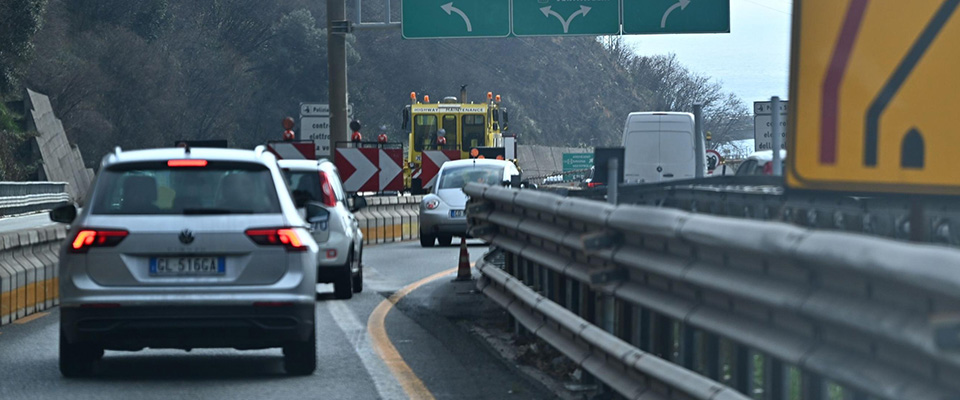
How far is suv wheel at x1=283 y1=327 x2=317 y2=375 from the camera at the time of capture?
945 centimetres

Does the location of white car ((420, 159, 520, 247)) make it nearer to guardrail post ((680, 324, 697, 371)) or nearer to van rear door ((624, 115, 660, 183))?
van rear door ((624, 115, 660, 183))

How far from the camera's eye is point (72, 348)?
9273 millimetres

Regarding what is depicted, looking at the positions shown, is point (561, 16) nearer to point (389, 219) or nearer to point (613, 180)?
point (389, 219)

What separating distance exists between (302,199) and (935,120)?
11388mm

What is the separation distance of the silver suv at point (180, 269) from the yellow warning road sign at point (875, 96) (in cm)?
470

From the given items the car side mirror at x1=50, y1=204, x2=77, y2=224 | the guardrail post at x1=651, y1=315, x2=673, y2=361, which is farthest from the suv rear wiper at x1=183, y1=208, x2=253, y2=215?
the guardrail post at x1=651, y1=315, x2=673, y2=361

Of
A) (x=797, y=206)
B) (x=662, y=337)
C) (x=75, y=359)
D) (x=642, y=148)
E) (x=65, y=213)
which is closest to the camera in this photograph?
(x=662, y=337)

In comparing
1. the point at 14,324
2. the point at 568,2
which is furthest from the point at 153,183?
the point at 568,2

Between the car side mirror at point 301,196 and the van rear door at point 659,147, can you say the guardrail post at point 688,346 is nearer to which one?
the car side mirror at point 301,196

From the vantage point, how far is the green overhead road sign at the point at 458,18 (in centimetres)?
3147

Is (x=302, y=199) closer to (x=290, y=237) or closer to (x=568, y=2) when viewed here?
(x=290, y=237)

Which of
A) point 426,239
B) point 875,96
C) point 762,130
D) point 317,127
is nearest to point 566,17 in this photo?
point 317,127

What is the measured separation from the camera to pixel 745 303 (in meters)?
5.31

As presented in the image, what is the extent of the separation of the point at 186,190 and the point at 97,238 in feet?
2.10
